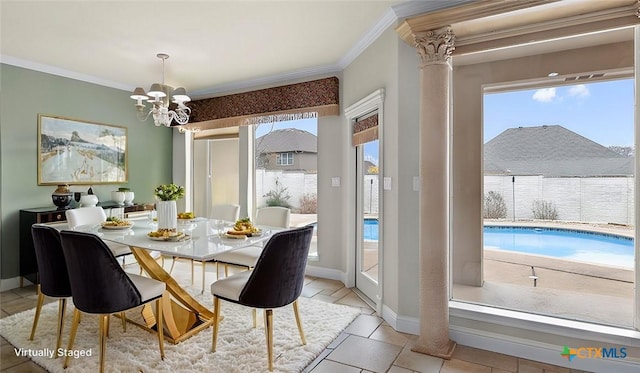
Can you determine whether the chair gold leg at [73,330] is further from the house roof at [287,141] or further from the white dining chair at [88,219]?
the house roof at [287,141]

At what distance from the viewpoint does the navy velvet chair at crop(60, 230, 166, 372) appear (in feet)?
6.29

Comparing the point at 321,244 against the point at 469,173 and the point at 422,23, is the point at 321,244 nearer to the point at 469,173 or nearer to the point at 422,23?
the point at 469,173

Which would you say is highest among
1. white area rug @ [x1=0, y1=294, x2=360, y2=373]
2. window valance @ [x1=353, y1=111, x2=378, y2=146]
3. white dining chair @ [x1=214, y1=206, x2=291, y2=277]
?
window valance @ [x1=353, y1=111, x2=378, y2=146]

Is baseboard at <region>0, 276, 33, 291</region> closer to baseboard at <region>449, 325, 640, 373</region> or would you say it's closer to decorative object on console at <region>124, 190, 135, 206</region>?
decorative object on console at <region>124, 190, 135, 206</region>

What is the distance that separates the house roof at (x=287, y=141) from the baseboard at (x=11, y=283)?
3.11 meters

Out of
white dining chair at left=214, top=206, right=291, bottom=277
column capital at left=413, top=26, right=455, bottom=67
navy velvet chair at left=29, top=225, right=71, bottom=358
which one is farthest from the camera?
white dining chair at left=214, top=206, right=291, bottom=277

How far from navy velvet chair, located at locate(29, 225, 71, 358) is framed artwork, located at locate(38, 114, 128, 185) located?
2.14 metres

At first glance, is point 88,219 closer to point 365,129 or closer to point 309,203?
point 309,203

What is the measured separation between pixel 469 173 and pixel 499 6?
132 cm

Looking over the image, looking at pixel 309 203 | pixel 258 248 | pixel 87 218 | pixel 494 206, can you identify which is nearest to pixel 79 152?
pixel 87 218

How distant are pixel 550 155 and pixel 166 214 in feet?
10.3

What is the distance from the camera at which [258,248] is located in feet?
11.3

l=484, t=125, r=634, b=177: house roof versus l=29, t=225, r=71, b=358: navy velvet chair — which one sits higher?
l=484, t=125, r=634, b=177: house roof


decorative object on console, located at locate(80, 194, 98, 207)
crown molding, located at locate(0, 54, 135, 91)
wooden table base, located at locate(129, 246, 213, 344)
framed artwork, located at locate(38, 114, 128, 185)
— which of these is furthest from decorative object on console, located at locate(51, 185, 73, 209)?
wooden table base, located at locate(129, 246, 213, 344)
